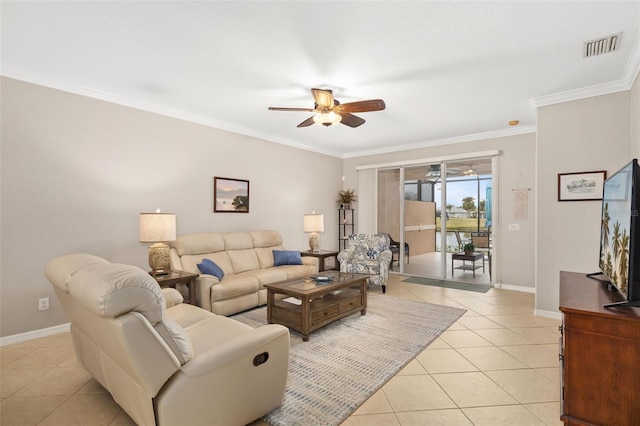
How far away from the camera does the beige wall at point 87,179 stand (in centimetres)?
298

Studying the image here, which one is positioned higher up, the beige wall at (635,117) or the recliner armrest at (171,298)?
the beige wall at (635,117)

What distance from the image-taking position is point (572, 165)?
3572 mm

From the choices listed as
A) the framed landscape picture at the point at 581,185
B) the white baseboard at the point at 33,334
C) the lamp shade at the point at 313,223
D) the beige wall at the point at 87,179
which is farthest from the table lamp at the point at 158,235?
the framed landscape picture at the point at 581,185

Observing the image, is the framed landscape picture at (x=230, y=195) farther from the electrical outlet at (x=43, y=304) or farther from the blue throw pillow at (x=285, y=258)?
the electrical outlet at (x=43, y=304)

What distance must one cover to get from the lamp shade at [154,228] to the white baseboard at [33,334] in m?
1.22

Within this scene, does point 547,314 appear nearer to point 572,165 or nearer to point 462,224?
point 572,165

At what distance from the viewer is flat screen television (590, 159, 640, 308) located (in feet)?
4.84

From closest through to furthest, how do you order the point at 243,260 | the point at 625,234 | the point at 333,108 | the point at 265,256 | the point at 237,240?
the point at 625,234 → the point at 333,108 → the point at 243,260 → the point at 237,240 → the point at 265,256

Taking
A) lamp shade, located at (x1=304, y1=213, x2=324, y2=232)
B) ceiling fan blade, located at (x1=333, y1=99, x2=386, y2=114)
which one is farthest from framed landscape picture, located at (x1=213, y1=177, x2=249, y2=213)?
ceiling fan blade, located at (x1=333, y1=99, x2=386, y2=114)

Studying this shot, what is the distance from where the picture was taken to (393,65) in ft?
9.56

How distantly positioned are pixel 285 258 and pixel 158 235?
198cm

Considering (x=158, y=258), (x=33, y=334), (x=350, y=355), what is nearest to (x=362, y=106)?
(x=350, y=355)

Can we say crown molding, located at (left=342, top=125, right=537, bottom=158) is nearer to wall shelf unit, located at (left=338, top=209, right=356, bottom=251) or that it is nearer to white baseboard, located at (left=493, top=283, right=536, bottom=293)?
wall shelf unit, located at (left=338, top=209, right=356, bottom=251)

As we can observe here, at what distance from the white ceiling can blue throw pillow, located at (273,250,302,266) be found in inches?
86.2
